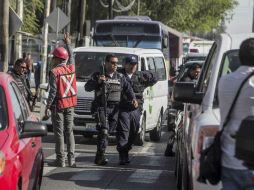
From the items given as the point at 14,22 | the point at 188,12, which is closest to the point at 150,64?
the point at 14,22

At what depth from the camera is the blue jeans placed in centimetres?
469

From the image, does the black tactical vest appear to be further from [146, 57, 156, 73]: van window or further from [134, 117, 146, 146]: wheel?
[146, 57, 156, 73]: van window

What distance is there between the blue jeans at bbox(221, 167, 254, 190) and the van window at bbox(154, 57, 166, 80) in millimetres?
11599

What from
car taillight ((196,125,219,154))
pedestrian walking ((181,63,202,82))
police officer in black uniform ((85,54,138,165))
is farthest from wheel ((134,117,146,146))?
car taillight ((196,125,219,154))

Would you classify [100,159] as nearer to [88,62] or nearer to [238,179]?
[88,62]

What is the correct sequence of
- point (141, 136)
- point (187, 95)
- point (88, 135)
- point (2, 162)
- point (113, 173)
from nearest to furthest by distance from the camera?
point (2, 162)
point (187, 95)
point (113, 173)
point (141, 136)
point (88, 135)

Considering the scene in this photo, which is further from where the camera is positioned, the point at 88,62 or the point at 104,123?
the point at 88,62

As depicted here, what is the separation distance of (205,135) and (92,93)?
894 centimetres

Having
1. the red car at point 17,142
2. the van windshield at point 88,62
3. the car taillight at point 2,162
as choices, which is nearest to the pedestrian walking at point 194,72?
Answer: the van windshield at point 88,62

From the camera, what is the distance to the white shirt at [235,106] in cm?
463

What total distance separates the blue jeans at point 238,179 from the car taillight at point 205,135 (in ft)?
1.91

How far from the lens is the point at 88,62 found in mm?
14883

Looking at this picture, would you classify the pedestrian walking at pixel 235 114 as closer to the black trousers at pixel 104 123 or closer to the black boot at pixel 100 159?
the black trousers at pixel 104 123

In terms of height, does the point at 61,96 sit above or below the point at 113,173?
above
